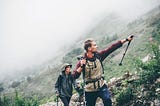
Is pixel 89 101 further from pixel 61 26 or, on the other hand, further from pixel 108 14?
pixel 61 26

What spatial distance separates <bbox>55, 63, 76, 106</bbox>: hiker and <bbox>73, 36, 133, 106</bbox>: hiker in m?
1.62

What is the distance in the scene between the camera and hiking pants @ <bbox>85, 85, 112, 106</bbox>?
761 centimetres

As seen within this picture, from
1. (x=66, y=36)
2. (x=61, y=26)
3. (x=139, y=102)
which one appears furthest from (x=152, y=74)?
(x=61, y=26)

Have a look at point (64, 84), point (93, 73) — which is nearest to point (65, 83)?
point (64, 84)

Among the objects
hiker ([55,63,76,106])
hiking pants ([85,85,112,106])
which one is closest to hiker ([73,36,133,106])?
hiking pants ([85,85,112,106])

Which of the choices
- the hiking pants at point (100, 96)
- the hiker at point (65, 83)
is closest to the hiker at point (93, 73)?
the hiking pants at point (100, 96)

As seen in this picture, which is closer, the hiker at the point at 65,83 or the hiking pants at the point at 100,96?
the hiking pants at the point at 100,96

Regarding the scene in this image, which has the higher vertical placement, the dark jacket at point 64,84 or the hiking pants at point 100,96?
the dark jacket at point 64,84

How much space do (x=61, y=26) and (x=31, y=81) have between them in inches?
1444

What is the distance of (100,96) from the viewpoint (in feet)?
25.2

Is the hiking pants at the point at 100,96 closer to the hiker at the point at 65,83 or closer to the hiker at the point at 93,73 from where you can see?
the hiker at the point at 93,73

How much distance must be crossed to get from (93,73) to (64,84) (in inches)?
76.4

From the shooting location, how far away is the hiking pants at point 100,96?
7.61m

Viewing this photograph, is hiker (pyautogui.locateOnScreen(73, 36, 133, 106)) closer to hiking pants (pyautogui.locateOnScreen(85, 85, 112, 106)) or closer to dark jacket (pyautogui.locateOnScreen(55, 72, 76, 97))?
hiking pants (pyautogui.locateOnScreen(85, 85, 112, 106))
